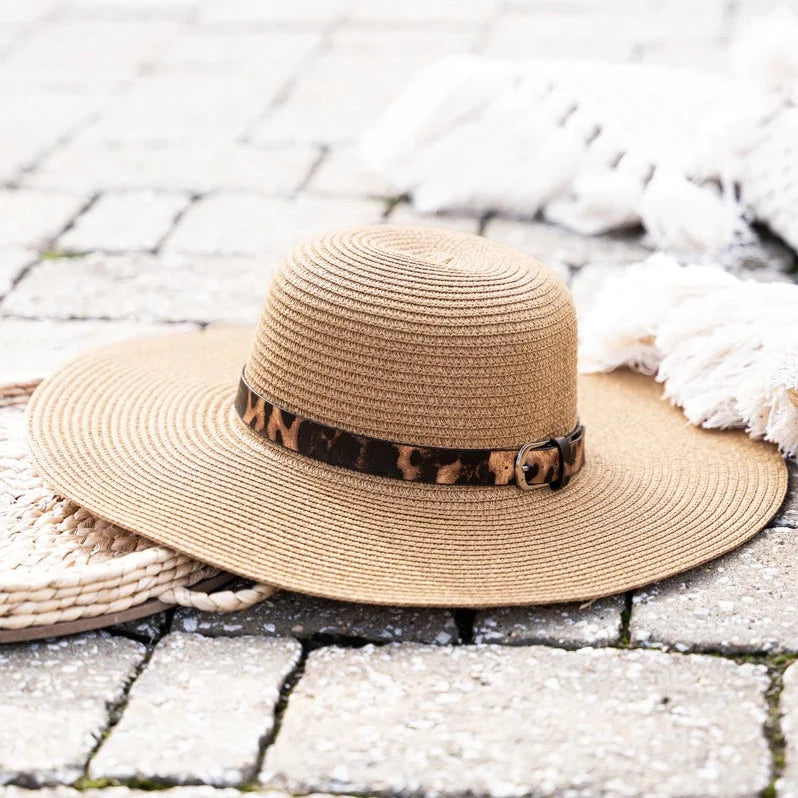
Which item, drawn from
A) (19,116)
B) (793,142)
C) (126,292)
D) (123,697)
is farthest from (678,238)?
(19,116)

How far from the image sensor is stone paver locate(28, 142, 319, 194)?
348cm

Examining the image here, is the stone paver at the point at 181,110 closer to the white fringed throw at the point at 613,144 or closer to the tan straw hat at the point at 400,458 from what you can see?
the white fringed throw at the point at 613,144

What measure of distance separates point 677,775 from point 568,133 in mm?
2035

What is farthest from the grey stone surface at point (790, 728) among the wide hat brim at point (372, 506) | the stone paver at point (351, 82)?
the stone paver at point (351, 82)

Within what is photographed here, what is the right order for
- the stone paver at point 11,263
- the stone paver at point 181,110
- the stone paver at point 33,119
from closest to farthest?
the stone paver at point 11,263 < the stone paver at point 33,119 < the stone paver at point 181,110

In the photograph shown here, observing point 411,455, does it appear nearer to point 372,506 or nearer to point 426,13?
point 372,506

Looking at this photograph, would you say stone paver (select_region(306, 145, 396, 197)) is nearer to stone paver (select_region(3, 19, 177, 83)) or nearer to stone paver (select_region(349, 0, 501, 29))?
stone paver (select_region(3, 19, 177, 83))

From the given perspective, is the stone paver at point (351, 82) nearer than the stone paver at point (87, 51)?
Yes

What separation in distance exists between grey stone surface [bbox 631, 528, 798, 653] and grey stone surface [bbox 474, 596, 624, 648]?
0.04 metres

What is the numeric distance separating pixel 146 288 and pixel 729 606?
1.64 m

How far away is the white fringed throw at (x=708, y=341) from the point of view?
204 centimetres

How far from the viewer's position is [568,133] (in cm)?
313

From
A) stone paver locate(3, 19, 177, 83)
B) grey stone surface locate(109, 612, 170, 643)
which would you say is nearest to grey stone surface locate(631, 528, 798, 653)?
grey stone surface locate(109, 612, 170, 643)

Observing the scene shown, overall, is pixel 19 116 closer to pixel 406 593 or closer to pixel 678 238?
pixel 678 238
